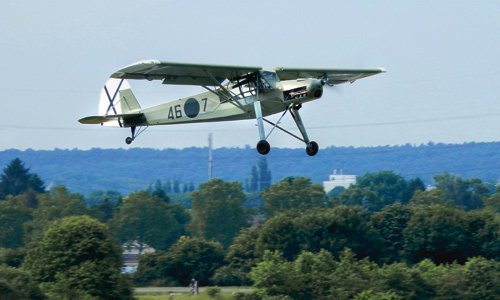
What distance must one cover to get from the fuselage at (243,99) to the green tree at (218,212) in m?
81.1

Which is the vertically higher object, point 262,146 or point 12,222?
point 12,222

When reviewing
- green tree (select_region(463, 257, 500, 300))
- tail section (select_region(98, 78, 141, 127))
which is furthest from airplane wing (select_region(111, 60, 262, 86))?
green tree (select_region(463, 257, 500, 300))

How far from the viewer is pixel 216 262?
7412cm

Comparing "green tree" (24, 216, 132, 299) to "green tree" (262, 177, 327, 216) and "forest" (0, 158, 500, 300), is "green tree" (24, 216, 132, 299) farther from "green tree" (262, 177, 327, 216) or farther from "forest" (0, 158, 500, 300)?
"green tree" (262, 177, 327, 216)

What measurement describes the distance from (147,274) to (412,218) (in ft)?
65.8

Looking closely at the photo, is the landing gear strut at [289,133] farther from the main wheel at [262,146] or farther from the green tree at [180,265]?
the green tree at [180,265]

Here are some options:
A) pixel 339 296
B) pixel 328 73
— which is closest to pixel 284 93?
pixel 328 73

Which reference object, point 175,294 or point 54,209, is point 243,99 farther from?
point 54,209

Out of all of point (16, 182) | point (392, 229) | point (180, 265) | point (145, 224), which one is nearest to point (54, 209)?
point (145, 224)

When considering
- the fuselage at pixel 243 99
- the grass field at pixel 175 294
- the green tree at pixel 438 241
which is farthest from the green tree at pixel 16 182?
the fuselage at pixel 243 99

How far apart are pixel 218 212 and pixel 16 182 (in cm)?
5007

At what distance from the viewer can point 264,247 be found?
2921 inches

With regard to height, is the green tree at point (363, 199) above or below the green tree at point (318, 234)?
above

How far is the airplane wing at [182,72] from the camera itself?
1213 inches
